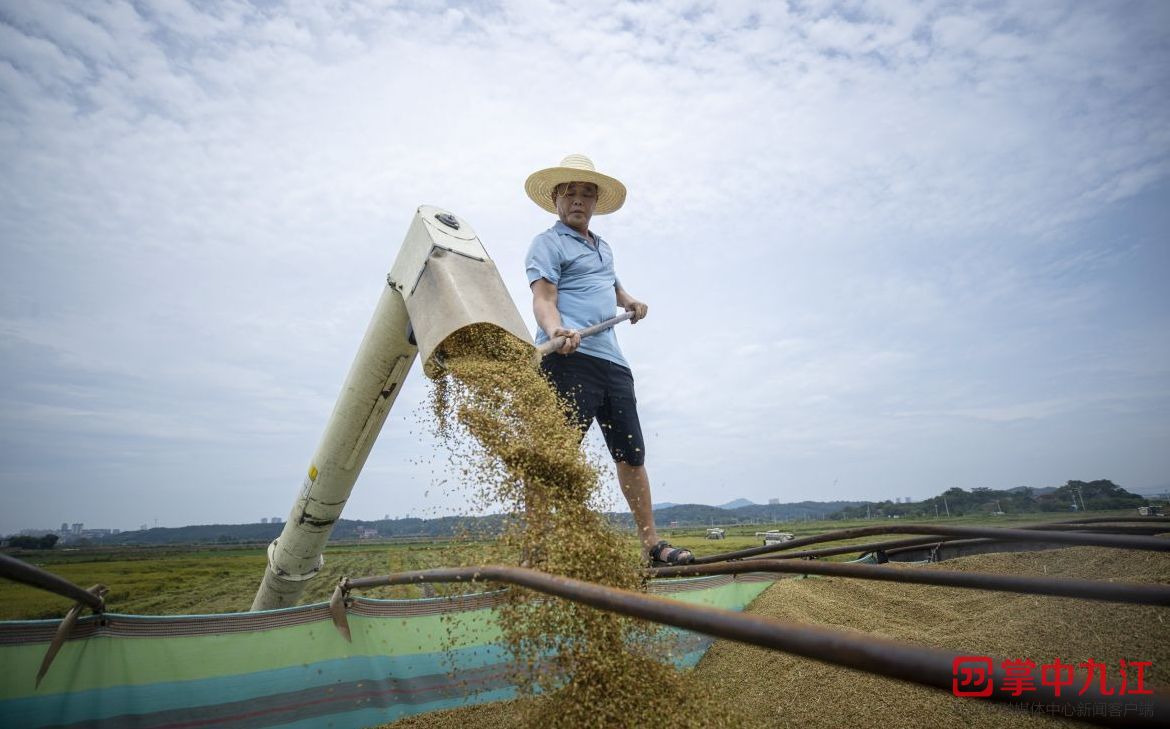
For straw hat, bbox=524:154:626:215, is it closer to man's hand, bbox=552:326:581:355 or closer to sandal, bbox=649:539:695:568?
man's hand, bbox=552:326:581:355

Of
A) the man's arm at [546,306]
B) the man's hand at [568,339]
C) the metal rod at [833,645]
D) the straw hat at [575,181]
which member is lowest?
the metal rod at [833,645]

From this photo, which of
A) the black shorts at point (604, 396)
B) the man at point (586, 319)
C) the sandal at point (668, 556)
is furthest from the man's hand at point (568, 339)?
the sandal at point (668, 556)

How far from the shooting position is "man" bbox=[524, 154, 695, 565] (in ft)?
8.66

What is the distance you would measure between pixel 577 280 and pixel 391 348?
3.26ft

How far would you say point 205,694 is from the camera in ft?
5.83

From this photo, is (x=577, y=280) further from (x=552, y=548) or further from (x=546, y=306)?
(x=552, y=548)

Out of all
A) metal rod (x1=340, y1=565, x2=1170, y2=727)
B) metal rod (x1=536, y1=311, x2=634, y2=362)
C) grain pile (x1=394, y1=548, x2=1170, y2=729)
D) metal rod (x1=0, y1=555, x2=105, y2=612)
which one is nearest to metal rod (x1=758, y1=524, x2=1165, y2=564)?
grain pile (x1=394, y1=548, x2=1170, y2=729)

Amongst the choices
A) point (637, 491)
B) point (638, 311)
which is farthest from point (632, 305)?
point (637, 491)

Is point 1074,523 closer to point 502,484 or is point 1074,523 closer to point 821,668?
point 821,668

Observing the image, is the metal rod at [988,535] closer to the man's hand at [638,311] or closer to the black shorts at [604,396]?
the black shorts at [604,396]

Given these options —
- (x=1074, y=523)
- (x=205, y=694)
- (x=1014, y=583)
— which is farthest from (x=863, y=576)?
(x=205, y=694)

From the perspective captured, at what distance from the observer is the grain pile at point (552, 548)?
1509mm

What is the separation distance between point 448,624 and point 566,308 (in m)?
1.48

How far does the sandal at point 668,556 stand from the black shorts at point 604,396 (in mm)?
418
